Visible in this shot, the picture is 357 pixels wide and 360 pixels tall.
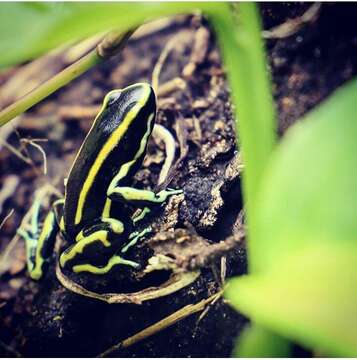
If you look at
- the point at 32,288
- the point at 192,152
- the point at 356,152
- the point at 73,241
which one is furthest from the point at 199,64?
the point at 356,152

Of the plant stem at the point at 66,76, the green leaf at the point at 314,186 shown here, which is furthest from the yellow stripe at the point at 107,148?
the green leaf at the point at 314,186

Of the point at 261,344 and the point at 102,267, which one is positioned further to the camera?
the point at 102,267

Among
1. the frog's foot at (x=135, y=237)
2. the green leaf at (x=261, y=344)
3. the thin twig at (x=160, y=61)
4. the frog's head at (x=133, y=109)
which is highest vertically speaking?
the thin twig at (x=160, y=61)

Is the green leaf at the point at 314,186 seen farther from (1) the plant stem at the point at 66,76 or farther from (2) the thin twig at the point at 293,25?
Result: (2) the thin twig at the point at 293,25

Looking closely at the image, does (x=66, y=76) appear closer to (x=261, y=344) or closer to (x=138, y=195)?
(x=138, y=195)

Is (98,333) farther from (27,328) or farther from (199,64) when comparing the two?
(199,64)

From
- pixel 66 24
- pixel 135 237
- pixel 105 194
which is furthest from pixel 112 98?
pixel 66 24

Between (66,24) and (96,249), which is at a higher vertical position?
(66,24)
